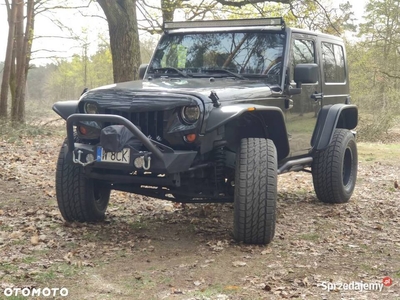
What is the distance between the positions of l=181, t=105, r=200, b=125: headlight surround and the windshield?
1304 millimetres

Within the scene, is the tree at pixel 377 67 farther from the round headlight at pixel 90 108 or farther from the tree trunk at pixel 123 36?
the round headlight at pixel 90 108

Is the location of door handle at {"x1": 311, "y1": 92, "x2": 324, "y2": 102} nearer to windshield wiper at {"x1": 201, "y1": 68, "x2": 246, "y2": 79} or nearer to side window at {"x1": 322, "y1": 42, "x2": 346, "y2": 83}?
side window at {"x1": 322, "y1": 42, "x2": 346, "y2": 83}

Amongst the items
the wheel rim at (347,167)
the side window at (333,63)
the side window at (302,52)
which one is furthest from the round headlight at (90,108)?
the wheel rim at (347,167)

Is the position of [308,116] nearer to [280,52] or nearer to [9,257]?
[280,52]

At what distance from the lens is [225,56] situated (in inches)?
236

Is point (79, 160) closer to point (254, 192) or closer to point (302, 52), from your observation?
point (254, 192)

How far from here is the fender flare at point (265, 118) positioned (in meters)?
4.49

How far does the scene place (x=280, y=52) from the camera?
234 inches

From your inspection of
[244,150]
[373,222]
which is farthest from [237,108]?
[373,222]

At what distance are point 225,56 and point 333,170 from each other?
6.82 feet

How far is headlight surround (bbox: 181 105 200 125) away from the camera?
14.9 ft

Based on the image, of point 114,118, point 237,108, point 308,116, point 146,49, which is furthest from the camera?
point 146,49

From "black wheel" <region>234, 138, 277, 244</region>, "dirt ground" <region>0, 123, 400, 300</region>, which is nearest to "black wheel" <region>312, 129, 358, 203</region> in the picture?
"dirt ground" <region>0, 123, 400, 300</region>

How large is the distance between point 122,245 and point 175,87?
→ 1.50 metres
